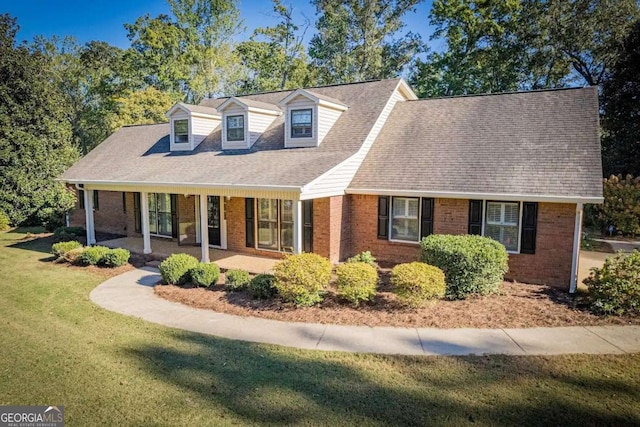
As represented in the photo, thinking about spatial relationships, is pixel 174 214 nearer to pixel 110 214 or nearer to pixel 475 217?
pixel 110 214

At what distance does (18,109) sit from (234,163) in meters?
15.2

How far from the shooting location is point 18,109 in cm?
2097

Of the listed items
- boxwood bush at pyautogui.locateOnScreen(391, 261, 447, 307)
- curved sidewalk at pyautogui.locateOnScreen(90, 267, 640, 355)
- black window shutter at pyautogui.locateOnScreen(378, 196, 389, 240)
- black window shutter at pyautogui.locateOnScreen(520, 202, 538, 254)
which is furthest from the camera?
black window shutter at pyautogui.locateOnScreen(378, 196, 389, 240)

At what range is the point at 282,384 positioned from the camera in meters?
5.75

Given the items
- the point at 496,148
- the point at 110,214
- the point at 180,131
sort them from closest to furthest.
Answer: the point at 496,148 → the point at 180,131 → the point at 110,214

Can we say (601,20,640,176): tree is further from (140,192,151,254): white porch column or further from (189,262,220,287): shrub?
(140,192,151,254): white porch column

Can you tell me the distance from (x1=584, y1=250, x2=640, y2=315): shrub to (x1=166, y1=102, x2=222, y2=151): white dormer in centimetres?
1459

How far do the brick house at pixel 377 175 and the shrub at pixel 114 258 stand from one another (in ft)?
4.06

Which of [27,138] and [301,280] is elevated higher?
[27,138]

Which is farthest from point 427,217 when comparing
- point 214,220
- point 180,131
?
point 180,131

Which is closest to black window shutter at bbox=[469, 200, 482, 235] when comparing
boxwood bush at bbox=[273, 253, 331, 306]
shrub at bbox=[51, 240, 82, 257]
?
boxwood bush at bbox=[273, 253, 331, 306]

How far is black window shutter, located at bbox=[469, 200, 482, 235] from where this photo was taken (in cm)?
1118

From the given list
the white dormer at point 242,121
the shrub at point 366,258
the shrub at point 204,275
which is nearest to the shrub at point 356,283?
the shrub at point 366,258

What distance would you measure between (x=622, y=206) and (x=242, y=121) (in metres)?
17.3
